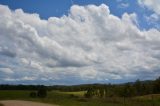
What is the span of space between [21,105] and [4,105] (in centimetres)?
178

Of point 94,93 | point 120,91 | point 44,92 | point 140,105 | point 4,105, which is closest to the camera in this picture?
point 4,105

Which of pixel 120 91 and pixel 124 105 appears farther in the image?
pixel 120 91

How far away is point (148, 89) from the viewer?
104m

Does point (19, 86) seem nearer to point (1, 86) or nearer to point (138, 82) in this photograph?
point (1, 86)

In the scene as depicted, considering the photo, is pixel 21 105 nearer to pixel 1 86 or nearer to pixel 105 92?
pixel 105 92

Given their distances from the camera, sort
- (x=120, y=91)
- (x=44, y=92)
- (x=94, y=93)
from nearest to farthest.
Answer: (x=44, y=92) → (x=94, y=93) → (x=120, y=91)

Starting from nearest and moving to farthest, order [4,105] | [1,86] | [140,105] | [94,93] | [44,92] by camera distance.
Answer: [4,105], [140,105], [44,92], [94,93], [1,86]

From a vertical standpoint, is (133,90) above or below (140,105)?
above

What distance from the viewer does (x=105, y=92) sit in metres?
97.9

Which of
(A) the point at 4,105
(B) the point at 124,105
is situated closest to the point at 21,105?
(A) the point at 4,105

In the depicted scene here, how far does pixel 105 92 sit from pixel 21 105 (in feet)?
207

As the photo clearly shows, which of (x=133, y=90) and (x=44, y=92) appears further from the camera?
(x=133, y=90)

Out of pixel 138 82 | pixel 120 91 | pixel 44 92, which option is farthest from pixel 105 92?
pixel 44 92

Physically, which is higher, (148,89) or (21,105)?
(148,89)
